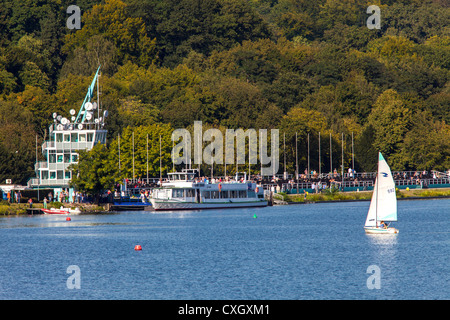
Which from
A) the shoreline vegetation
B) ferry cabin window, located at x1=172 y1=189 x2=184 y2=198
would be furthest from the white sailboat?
the shoreline vegetation

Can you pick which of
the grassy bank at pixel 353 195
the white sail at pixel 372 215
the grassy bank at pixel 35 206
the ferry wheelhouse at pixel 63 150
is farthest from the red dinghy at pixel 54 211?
the white sail at pixel 372 215

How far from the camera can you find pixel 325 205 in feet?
489

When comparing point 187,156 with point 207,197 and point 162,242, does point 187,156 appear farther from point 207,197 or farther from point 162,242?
point 162,242

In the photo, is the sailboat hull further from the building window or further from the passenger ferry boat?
the building window

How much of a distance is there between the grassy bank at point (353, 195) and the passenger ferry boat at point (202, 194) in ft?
28.7

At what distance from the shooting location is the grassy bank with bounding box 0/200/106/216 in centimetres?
12612

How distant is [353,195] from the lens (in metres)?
160

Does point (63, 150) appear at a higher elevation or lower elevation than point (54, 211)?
higher

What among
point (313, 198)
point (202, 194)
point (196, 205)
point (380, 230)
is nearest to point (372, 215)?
point (380, 230)

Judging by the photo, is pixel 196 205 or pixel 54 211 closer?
pixel 54 211

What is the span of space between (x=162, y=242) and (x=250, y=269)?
21.2 metres

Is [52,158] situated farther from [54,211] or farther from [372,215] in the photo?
[372,215]

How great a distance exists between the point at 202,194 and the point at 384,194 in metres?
57.8
